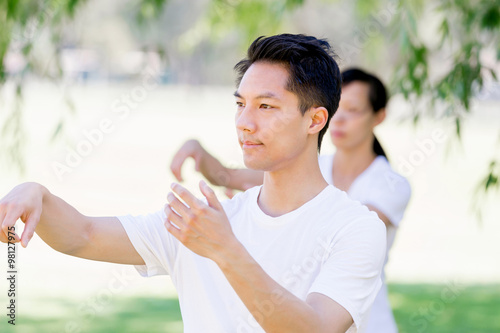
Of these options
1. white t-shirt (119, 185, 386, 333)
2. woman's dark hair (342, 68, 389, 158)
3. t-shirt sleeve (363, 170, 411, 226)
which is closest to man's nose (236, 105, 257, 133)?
white t-shirt (119, 185, 386, 333)

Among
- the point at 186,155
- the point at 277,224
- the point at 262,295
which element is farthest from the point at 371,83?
the point at 262,295

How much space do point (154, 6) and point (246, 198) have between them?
3.03 m

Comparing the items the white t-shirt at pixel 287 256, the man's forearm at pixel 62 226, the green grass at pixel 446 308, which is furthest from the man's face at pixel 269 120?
the green grass at pixel 446 308

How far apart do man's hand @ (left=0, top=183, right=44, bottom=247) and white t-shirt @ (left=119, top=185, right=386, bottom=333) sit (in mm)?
340

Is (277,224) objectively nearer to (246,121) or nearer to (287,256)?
(287,256)

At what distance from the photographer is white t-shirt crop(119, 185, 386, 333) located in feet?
5.99

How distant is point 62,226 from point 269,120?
581mm

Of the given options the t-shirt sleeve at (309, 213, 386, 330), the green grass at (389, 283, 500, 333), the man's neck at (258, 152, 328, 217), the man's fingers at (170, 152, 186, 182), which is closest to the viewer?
the t-shirt sleeve at (309, 213, 386, 330)

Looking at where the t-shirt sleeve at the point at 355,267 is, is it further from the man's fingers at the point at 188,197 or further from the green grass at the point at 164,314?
the green grass at the point at 164,314

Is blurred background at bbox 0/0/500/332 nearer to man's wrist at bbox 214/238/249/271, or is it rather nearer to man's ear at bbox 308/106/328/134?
man's ear at bbox 308/106/328/134

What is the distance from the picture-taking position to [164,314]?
6457 millimetres

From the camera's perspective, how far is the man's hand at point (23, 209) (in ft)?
5.42

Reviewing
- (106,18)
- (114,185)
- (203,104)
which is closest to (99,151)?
(114,185)

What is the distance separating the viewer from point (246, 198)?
7.08ft
